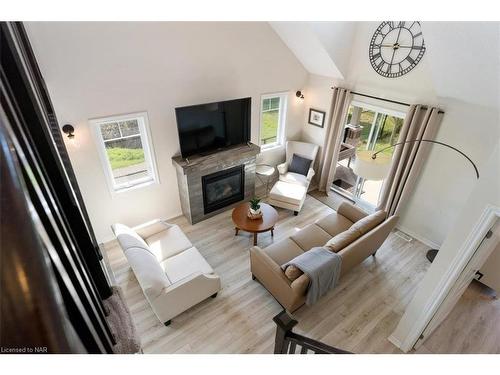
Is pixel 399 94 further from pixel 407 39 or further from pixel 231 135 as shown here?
pixel 231 135

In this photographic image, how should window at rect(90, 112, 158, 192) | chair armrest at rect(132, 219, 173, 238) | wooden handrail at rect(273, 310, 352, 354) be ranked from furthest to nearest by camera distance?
1. chair armrest at rect(132, 219, 173, 238)
2. window at rect(90, 112, 158, 192)
3. wooden handrail at rect(273, 310, 352, 354)

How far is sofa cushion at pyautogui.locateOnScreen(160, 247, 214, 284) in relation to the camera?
333 centimetres

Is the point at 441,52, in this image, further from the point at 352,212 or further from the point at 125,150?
the point at 125,150

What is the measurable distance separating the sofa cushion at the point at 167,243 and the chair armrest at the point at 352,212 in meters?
2.45

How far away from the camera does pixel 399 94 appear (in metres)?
4.07

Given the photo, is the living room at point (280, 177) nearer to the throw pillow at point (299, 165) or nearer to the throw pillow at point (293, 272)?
the throw pillow at point (293, 272)

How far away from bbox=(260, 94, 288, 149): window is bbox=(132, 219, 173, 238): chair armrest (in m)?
2.65

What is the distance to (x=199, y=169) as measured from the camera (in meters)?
4.25

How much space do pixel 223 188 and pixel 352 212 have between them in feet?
7.45

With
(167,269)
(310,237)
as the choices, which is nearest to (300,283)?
(310,237)

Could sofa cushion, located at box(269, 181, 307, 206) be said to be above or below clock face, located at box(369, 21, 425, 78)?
below

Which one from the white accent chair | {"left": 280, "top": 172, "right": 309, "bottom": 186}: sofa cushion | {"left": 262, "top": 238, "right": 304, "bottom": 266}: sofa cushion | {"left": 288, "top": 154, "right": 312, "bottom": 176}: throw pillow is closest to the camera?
{"left": 262, "top": 238, "right": 304, "bottom": 266}: sofa cushion

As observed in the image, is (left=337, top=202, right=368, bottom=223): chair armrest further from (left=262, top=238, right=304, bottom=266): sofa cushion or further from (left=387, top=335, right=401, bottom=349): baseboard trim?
(left=387, top=335, right=401, bottom=349): baseboard trim

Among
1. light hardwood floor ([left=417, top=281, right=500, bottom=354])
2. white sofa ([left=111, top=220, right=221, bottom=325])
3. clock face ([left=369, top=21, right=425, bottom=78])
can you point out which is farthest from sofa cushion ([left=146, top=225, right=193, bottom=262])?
clock face ([left=369, top=21, right=425, bottom=78])
